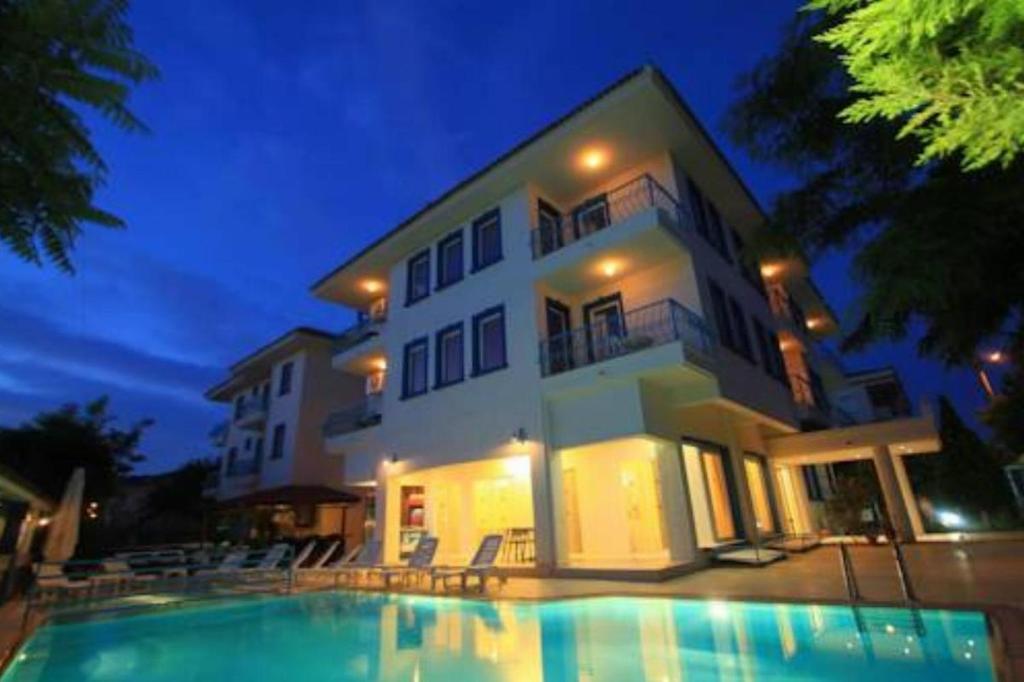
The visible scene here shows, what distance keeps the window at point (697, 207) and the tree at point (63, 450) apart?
23563 mm

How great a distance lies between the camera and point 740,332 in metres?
15.6

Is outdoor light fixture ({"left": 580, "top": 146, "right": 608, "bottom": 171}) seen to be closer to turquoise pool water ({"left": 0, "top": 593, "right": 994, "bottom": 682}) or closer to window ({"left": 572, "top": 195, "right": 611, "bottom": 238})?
window ({"left": 572, "top": 195, "right": 611, "bottom": 238})

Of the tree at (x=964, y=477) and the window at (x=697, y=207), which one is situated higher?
the window at (x=697, y=207)

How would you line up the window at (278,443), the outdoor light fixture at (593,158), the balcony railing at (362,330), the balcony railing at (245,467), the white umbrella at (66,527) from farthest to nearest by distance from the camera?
1. the balcony railing at (245,467)
2. the window at (278,443)
3. the balcony railing at (362,330)
4. the outdoor light fixture at (593,158)
5. the white umbrella at (66,527)

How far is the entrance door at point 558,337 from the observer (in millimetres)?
13898

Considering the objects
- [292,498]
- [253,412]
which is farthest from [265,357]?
[292,498]

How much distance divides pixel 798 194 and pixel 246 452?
99.8ft

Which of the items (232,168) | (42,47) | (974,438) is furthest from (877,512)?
(232,168)

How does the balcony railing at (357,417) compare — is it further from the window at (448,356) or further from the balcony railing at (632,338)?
the balcony railing at (632,338)

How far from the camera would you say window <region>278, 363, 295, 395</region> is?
2677 cm

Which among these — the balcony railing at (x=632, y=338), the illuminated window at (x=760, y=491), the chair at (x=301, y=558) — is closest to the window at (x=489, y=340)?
the balcony railing at (x=632, y=338)

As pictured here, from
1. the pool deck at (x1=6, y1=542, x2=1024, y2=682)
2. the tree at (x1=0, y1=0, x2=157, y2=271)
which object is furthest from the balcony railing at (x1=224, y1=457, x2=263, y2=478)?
the tree at (x1=0, y1=0, x2=157, y2=271)

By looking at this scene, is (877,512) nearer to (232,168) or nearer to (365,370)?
(365,370)

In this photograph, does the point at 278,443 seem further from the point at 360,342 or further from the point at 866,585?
the point at 866,585
